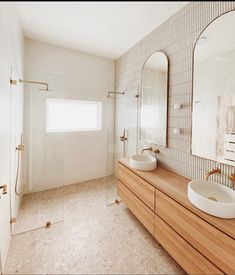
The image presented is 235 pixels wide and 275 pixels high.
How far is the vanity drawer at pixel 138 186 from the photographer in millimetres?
1543

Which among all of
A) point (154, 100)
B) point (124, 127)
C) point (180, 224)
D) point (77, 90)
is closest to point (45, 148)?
point (77, 90)

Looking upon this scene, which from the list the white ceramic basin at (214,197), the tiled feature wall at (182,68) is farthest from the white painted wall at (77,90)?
the white ceramic basin at (214,197)

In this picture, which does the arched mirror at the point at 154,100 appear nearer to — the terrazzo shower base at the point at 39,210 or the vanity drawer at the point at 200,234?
the vanity drawer at the point at 200,234

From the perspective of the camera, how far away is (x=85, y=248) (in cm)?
151

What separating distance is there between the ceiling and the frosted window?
0.98 m

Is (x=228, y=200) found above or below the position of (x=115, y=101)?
below

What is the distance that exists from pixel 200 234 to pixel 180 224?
17 cm

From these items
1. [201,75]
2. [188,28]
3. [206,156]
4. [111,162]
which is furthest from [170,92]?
[111,162]

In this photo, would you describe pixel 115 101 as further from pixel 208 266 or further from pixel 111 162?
pixel 208 266

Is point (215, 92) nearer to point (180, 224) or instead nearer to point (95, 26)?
point (180, 224)

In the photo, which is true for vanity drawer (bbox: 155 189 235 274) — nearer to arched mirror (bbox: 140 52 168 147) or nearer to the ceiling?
arched mirror (bbox: 140 52 168 147)

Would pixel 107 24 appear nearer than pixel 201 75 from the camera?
No

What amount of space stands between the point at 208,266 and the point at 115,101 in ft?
9.25

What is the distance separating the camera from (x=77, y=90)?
9.05 ft
